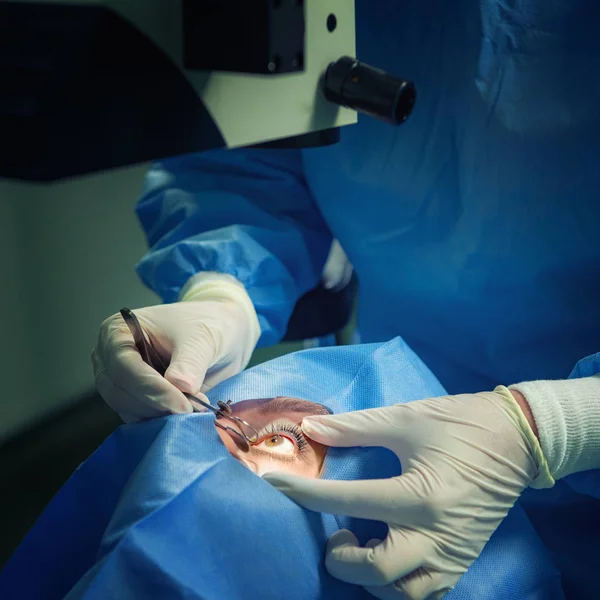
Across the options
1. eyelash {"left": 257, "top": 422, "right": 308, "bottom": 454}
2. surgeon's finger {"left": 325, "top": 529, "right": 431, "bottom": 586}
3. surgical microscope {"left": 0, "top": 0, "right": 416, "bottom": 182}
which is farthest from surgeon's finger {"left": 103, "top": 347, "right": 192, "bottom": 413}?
surgical microscope {"left": 0, "top": 0, "right": 416, "bottom": 182}

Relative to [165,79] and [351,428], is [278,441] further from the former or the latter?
[165,79]

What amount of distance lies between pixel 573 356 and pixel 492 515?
1.10 ft

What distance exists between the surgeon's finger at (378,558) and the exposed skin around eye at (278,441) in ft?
0.44

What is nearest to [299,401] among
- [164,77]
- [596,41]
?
[164,77]

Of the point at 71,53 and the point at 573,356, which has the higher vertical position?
the point at 71,53

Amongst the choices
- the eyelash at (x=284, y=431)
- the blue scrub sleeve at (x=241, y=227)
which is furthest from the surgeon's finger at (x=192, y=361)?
the blue scrub sleeve at (x=241, y=227)

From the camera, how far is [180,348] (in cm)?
95

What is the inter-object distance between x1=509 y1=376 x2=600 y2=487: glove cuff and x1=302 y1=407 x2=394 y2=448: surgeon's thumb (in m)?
0.18

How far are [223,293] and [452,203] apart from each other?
0.41 m

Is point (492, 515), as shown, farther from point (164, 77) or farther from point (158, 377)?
point (164, 77)

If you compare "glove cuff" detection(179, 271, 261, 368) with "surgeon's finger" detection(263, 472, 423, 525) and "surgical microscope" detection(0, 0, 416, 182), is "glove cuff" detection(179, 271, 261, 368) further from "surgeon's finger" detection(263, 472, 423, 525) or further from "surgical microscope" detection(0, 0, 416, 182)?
"surgical microscope" detection(0, 0, 416, 182)

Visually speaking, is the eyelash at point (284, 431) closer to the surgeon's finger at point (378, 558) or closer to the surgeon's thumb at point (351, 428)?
the surgeon's thumb at point (351, 428)

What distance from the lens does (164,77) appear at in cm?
50

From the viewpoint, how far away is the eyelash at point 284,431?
89 cm
